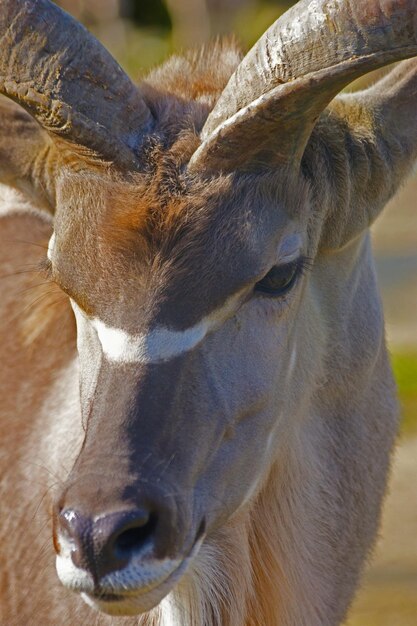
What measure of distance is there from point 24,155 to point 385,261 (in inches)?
362

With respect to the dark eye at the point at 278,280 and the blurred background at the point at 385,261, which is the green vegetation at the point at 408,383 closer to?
the blurred background at the point at 385,261

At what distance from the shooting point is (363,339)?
4574mm

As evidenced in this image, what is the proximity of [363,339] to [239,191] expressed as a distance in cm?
107

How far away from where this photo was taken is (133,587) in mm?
3285

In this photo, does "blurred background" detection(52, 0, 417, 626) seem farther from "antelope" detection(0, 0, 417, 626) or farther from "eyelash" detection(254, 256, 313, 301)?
"eyelash" detection(254, 256, 313, 301)

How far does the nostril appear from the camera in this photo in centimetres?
325

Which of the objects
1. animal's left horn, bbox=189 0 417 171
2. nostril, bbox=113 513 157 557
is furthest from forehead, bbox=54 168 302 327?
nostril, bbox=113 513 157 557

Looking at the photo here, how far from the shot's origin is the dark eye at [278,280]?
380cm

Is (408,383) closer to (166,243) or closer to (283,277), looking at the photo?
(283,277)

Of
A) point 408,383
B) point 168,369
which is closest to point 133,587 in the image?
point 168,369

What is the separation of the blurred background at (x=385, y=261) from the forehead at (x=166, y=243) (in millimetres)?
911

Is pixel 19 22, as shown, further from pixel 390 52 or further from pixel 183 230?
pixel 390 52

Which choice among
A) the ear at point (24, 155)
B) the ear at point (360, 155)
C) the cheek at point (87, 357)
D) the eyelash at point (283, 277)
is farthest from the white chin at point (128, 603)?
the ear at point (24, 155)

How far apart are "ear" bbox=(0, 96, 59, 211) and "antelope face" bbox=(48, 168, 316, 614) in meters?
0.61
